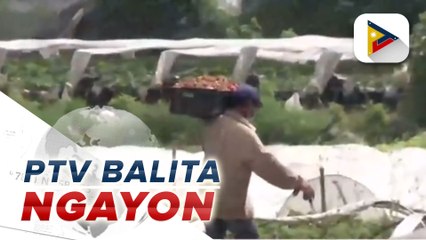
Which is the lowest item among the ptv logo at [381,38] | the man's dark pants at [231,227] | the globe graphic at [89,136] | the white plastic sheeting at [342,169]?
the man's dark pants at [231,227]

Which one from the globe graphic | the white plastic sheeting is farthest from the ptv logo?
the globe graphic

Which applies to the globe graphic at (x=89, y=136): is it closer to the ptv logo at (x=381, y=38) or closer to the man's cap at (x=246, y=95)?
the man's cap at (x=246, y=95)

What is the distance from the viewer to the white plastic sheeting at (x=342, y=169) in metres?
2.46

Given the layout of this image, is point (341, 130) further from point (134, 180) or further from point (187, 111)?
point (134, 180)

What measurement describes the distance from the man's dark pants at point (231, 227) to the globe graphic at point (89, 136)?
1.14ft

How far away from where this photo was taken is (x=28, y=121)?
2502 mm

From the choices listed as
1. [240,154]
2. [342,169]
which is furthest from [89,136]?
[342,169]

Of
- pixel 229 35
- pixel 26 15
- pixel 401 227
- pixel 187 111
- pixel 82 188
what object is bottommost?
pixel 401 227

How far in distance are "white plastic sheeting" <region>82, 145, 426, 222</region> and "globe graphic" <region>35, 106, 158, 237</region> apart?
0.28 feet

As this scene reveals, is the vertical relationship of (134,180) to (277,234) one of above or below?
above

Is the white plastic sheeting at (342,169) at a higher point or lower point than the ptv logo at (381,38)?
lower

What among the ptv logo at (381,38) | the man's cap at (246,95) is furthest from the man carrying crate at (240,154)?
the ptv logo at (381,38)

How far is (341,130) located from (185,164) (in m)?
0.59

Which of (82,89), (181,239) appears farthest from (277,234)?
(82,89)
